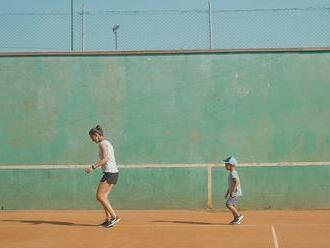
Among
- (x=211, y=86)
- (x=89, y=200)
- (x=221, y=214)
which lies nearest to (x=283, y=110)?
(x=211, y=86)

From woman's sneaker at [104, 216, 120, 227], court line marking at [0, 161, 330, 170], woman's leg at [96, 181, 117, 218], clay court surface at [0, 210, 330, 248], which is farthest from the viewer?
court line marking at [0, 161, 330, 170]

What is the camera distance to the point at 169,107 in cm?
1301

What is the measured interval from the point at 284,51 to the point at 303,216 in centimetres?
338

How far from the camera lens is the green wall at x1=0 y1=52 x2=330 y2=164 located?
42.4 ft

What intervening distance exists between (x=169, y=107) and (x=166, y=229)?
3341 millimetres

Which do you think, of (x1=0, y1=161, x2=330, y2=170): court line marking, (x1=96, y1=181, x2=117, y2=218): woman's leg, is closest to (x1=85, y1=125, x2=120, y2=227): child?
(x1=96, y1=181, x2=117, y2=218): woman's leg

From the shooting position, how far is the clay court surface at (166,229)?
9180 millimetres

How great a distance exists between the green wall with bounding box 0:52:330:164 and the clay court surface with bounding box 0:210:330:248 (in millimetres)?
1231

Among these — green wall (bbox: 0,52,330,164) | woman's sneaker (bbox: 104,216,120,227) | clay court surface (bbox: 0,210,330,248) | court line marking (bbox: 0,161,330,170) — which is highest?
green wall (bbox: 0,52,330,164)

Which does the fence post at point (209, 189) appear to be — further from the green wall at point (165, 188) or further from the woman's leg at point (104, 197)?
the woman's leg at point (104, 197)

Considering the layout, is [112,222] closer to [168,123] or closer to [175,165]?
[175,165]

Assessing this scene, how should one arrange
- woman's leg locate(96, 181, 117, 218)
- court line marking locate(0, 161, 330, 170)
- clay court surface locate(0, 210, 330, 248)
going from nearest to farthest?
clay court surface locate(0, 210, 330, 248) → woman's leg locate(96, 181, 117, 218) → court line marking locate(0, 161, 330, 170)

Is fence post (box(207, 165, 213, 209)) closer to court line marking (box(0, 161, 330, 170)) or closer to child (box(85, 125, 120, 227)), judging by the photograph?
court line marking (box(0, 161, 330, 170))

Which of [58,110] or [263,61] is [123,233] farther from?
[263,61]
